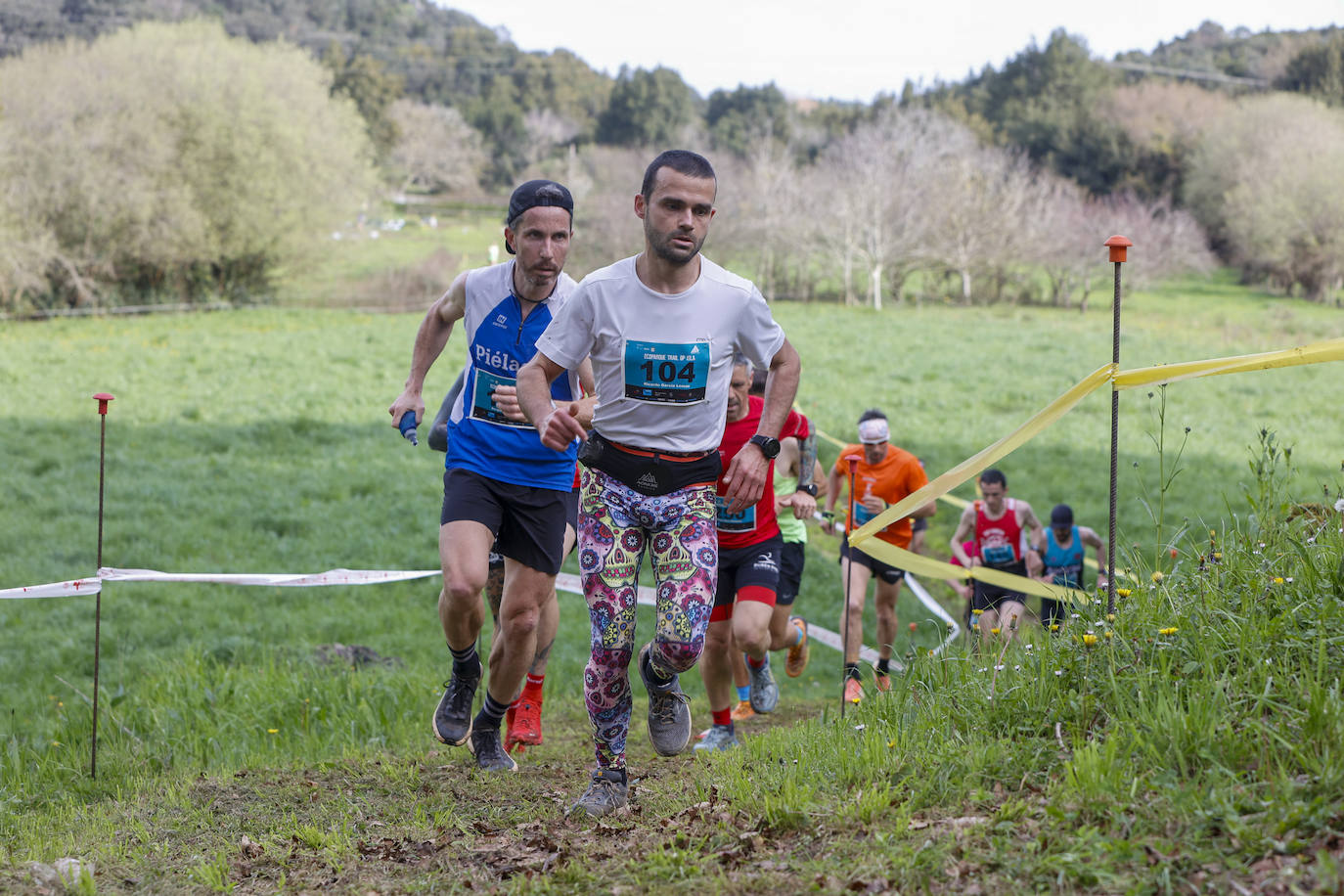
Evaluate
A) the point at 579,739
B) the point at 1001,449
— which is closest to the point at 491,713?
the point at 579,739

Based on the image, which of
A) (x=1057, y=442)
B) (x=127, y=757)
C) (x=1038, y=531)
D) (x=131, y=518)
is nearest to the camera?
(x=127, y=757)

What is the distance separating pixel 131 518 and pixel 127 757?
8.18 metres

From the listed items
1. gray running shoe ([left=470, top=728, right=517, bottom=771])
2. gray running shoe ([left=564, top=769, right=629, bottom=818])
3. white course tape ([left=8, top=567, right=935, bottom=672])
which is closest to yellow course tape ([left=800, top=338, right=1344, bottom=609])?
white course tape ([left=8, top=567, right=935, bottom=672])

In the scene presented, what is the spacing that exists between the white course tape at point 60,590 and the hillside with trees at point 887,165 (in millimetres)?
31423

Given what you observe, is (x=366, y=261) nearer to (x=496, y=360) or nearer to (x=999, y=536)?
(x=999, y=536)

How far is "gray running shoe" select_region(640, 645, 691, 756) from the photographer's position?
5.07 metres

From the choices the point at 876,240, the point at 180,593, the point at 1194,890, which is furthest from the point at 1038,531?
the point at 876,240

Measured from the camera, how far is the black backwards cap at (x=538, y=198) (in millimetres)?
5617

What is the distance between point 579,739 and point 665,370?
341cm

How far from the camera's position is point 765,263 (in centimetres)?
5269

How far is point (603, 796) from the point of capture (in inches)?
191

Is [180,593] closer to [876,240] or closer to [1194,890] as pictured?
[1194,890]

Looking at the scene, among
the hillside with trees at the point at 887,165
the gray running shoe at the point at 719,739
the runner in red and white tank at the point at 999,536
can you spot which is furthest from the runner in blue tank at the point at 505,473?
the hillside with trees at the point at 887,165

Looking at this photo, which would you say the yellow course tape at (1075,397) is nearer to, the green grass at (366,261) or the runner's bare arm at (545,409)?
the runner's bare arm at (545,409)
